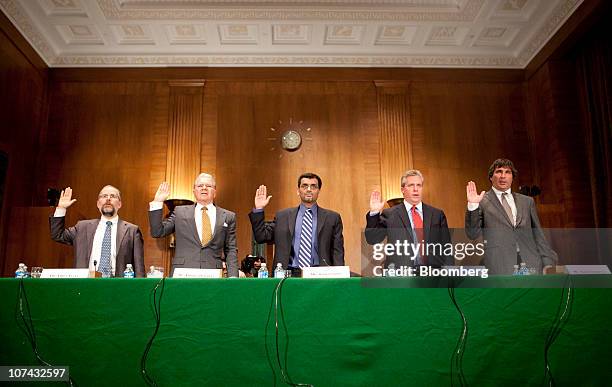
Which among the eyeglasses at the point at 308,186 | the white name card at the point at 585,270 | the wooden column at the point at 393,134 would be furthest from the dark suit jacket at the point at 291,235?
the wooden column at the point at 393,134

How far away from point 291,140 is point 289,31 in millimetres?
1316

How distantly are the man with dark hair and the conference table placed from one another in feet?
2.35

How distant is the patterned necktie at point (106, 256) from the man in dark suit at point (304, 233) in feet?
3.54

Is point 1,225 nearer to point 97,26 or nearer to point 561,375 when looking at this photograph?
point 97,26

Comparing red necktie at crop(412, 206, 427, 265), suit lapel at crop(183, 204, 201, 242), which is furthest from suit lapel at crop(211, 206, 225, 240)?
red necktie at crop(412, 206, 427, 265)

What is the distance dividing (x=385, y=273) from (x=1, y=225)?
4.60 m

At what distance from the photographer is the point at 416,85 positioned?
22.5 feet

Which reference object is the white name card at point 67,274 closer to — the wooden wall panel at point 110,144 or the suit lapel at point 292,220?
the suit lapel at point 292,220

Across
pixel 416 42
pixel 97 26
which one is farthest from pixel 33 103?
pixel 416 42

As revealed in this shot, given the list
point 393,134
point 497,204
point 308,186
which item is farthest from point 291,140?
point 497,204

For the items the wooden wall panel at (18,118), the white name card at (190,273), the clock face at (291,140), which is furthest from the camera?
the clock face at (291,140)

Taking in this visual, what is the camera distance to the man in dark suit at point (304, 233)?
3742 millimetres

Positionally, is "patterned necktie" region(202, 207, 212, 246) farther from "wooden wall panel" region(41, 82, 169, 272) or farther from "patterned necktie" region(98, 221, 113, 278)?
"wooden wall panel" region(41, 82, 169, 272)

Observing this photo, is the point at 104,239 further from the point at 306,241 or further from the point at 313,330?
the point at 313,330
